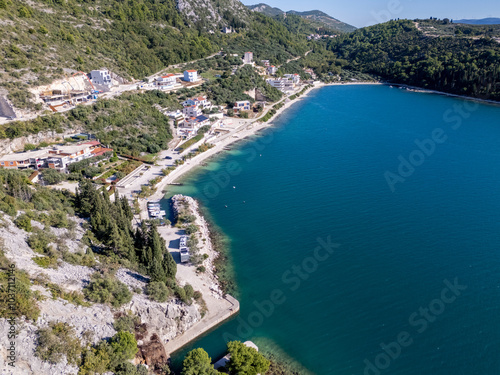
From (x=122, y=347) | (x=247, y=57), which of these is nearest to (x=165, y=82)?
(x=247, y=57)

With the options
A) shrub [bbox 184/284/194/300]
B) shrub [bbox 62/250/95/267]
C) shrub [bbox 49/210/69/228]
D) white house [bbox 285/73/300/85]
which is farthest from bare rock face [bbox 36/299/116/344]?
white house [bbox 285/73/300/85]

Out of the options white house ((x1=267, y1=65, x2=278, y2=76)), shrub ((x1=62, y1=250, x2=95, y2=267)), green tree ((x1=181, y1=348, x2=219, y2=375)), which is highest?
white house ((x1=267, y1=65, x2=278, y2=76))

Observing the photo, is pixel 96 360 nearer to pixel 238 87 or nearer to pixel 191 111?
pixel 191 111

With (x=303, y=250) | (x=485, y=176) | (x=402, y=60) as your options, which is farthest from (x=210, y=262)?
(x=402, y=60)

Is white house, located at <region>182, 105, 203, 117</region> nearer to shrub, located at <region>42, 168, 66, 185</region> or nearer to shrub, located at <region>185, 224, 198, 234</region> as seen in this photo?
shrub, located at <region>42, 168, 66, 185</region>

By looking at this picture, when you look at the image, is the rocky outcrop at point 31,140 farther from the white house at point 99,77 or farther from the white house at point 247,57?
the white house at point 247,57
